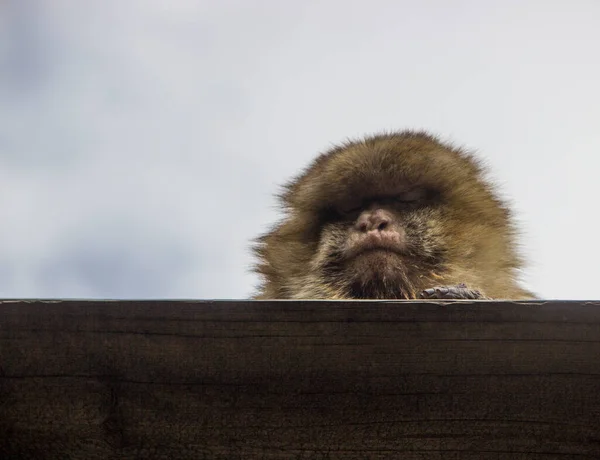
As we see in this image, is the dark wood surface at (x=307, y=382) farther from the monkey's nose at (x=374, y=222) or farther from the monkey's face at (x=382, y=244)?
the monkey's nose at (x=374, y=222)

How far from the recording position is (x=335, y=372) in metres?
1.60

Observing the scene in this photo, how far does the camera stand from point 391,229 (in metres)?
3.35

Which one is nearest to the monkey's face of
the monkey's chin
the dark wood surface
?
the monkey's chin

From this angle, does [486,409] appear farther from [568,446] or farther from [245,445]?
[245,445]

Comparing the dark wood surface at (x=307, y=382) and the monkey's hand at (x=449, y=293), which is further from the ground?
the monkey's hand at (x=449, y=293)

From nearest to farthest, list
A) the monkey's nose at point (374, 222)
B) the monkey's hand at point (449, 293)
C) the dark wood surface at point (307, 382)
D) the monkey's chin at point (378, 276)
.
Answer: the dark wood surface at point (307, 382) < the monkey's hand at point (449, 293) < the monkey's chin at point (378, 276) < the monkey's nose at point (374, 222)

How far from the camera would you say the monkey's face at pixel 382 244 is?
3.22 metres

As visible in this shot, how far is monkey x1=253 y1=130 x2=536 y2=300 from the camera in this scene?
3293mm

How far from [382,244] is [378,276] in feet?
0.48

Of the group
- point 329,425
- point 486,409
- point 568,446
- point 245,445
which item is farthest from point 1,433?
point 568,446

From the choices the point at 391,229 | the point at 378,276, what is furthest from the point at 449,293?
the point at 391,229

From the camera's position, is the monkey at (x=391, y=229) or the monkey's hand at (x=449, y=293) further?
the monkey at (x=391, y=229)

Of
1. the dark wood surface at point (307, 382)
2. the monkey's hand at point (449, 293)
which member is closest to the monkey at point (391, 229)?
the monkey's hand at point (449, 293)

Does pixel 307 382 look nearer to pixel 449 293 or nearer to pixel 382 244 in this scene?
pixel 449 293
